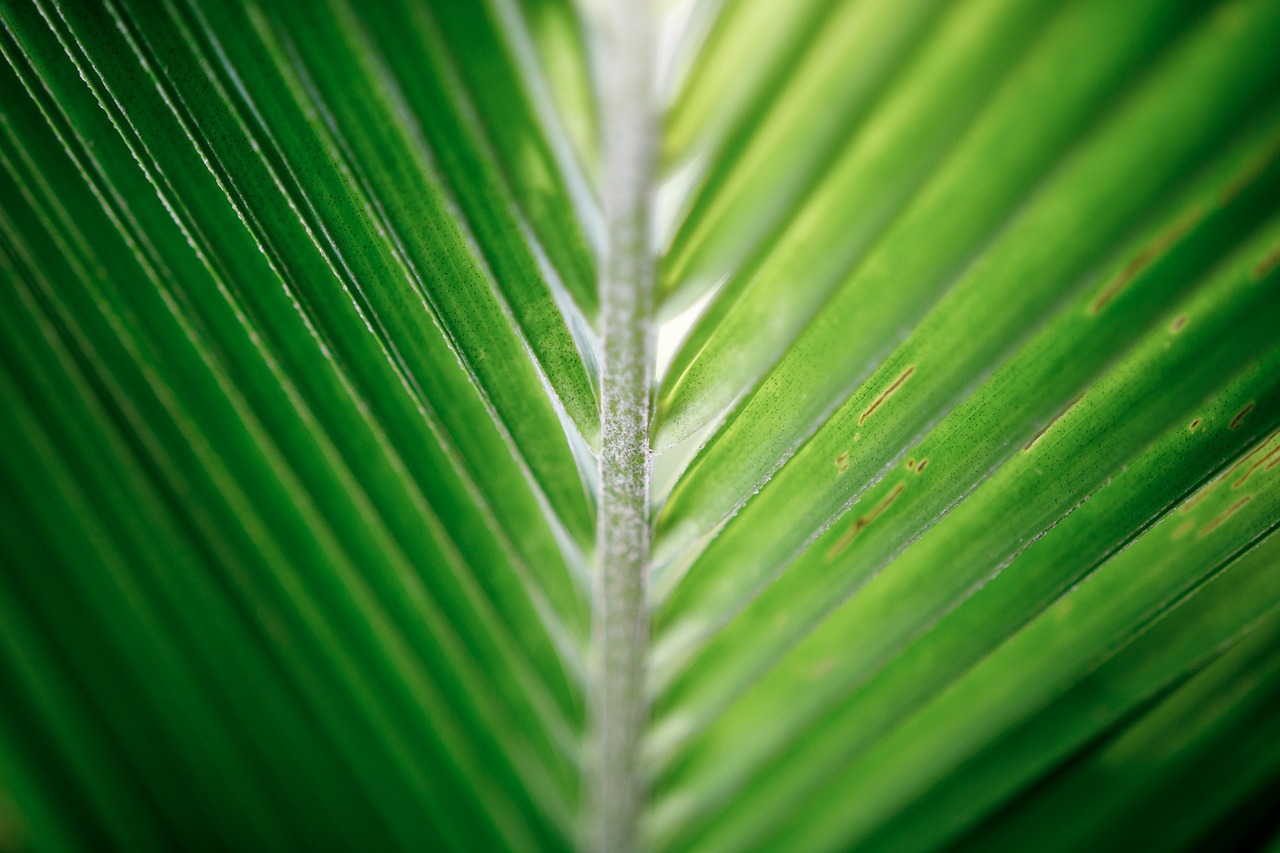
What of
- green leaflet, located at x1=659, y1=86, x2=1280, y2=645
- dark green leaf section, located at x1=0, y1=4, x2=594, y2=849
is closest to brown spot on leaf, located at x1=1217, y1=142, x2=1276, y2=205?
green leaflet, located at x1=659, y1=86, x2=1280, y2=645

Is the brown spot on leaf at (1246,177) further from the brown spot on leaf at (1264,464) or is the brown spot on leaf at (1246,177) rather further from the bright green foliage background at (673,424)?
the brown spot on leaf at (1264,464)

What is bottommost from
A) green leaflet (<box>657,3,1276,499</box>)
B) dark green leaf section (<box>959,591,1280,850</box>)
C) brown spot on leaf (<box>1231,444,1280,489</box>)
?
dark green leaf section (<box>959,591,1280,850</box>)

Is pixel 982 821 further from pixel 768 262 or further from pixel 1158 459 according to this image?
pixel 768 262

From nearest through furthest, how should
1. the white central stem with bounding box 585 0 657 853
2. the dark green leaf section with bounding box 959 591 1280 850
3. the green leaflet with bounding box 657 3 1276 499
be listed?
the green leaflet with bounding box 657 3 1276 499 → the white central stem with bounding box 585 0 657 853 → the dark green leaf section with bounding box 959 591 1280 850

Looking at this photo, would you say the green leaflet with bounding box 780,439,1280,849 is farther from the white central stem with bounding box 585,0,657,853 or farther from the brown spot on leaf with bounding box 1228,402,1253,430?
the white central stem with bounding box 585,0,657,853

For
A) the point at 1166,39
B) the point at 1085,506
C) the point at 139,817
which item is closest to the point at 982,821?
the point at 1085,506

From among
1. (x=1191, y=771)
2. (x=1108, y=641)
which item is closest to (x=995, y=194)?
(x=1108, y=641)
